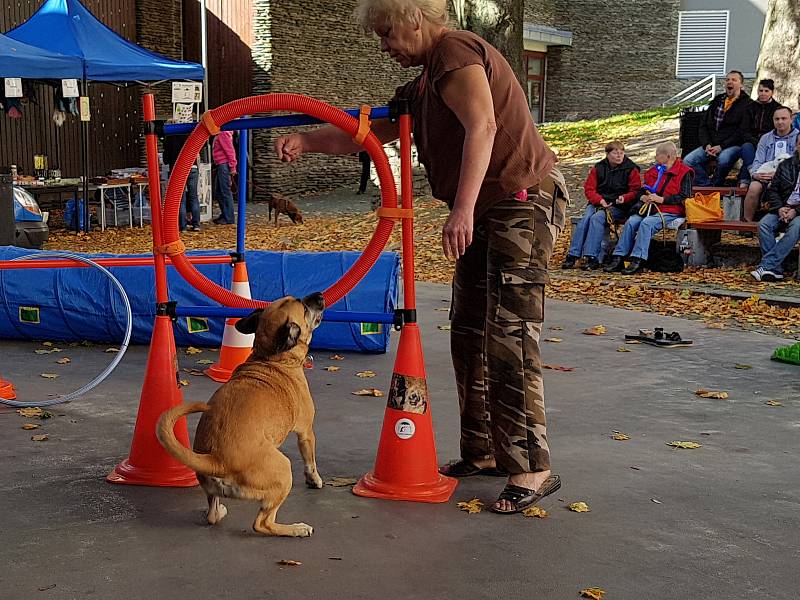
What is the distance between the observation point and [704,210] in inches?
497

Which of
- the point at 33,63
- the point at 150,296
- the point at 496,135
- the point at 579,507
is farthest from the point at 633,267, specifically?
the point at 33,63

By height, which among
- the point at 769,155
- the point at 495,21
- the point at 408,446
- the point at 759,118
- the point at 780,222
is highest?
the point at 495,21

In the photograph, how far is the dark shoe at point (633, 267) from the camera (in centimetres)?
1246

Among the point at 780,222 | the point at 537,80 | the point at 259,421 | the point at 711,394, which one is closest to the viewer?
the point at 259,421

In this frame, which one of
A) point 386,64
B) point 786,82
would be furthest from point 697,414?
point 386,64

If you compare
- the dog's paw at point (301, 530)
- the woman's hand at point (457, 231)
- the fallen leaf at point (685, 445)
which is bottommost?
the fallen leaf at point (685, 445)

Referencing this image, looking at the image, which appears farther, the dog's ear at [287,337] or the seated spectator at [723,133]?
the seated spectator at [723,133]

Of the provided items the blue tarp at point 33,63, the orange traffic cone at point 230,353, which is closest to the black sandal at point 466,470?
the orange traffic cone at point 230,353

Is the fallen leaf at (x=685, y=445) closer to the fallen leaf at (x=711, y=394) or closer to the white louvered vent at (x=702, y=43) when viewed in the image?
the fallen leaf at (x=711, y=394)

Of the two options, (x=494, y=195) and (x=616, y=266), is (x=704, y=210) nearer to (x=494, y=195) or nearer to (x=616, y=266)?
(x=616, y=266)

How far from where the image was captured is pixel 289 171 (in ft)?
82.1

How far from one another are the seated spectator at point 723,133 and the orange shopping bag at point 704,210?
6.12ft

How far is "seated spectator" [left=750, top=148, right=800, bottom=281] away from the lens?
37.9ft

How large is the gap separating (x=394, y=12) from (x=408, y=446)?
1842 millimetres
